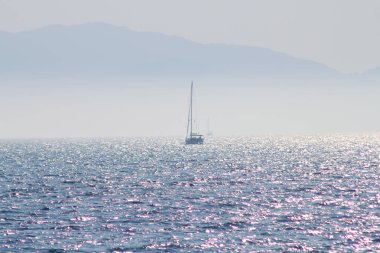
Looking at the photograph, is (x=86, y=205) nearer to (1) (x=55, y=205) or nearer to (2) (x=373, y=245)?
(1) (x=55, y=205)

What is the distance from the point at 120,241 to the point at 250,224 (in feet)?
40.8

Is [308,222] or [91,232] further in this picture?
[308,222]

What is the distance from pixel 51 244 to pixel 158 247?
7.54 meters

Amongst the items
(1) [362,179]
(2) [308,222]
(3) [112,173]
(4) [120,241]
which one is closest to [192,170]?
(3) [112,173]

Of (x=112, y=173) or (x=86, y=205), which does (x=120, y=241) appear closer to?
(x=86, y=205)

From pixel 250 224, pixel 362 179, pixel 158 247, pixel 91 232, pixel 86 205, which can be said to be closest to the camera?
pixel 158 247

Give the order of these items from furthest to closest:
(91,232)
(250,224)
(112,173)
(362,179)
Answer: (112,173) → (362,179) → (250,224) → (91,232)

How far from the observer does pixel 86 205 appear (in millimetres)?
76250

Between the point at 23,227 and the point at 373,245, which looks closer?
the point at 373,245

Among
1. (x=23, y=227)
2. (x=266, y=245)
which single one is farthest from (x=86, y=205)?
(x=266, y=245)

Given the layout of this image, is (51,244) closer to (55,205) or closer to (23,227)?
(23,227)

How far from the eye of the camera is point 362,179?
347ft

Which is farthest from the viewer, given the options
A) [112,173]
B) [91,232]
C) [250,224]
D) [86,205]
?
[112,173]

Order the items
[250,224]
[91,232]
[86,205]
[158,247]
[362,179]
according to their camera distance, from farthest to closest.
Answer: [362,179]
[86,205]
[250,224]
[91,232]
[158,247]
